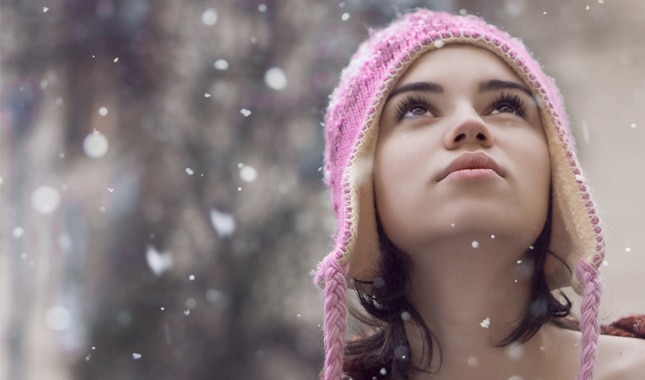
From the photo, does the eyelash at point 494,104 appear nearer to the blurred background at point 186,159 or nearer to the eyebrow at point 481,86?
the eyebrow at point 481,86

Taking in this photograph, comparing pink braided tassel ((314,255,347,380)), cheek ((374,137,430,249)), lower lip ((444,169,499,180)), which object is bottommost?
pink braided tassel ((314,255,347,380))

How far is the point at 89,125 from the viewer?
1.70 meters

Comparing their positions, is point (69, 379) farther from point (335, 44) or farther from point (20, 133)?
point (335, 44)

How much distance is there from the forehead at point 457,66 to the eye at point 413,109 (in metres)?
0.03

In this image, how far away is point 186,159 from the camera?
1.70 m

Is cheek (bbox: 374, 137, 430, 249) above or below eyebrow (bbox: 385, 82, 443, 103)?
below

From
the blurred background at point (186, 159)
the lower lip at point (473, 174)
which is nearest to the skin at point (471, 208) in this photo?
the lower lip at point (473, 174)

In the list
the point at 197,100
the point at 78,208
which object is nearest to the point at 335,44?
the point at 197,100

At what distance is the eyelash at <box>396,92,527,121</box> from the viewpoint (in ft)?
2.63

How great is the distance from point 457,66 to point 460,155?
131 mm

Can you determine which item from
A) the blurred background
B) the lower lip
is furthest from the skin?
the blurred background

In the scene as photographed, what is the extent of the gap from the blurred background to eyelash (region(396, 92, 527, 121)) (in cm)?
71

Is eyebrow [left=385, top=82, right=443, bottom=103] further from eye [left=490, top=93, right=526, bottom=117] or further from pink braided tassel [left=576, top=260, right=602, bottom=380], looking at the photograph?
pink braided tassel [left=576, top=260, right=602, bottom=380]

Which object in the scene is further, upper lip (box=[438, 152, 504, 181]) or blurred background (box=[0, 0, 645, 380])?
blurred background (box=[0, 0, 645, 380])
